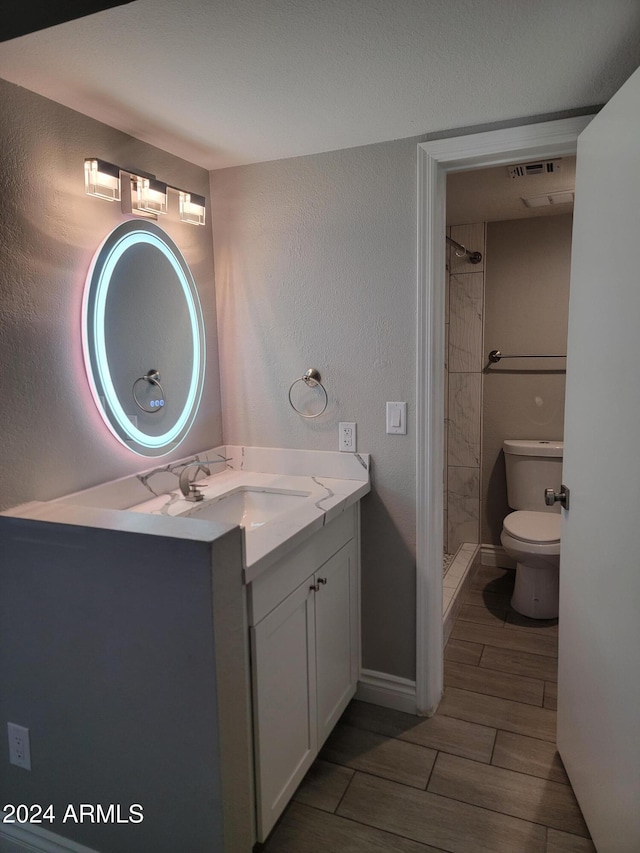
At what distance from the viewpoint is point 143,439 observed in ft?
6.41

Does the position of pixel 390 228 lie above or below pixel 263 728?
above

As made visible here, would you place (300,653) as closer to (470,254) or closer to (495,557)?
(495,557)

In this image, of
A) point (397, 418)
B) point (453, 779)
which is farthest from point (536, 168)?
point (453, 779)

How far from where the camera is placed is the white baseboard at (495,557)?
3.55 meters

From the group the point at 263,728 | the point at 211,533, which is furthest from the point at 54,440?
the point at 263,728

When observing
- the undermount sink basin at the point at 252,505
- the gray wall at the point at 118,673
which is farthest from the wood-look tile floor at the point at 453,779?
the undermount sink basin at the point at 252,505

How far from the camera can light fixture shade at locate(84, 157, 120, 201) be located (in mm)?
1690

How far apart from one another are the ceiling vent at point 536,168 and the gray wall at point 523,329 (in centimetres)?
93

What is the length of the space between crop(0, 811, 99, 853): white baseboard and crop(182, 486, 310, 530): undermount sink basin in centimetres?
98

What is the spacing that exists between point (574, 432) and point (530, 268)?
1.95 metres

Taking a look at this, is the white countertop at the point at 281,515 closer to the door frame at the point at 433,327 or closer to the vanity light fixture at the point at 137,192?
the door frame at the point at 433,327

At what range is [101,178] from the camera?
67.4 inches

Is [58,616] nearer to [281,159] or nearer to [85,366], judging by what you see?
[85,366]

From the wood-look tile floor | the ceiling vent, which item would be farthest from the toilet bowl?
the ceiling vent
